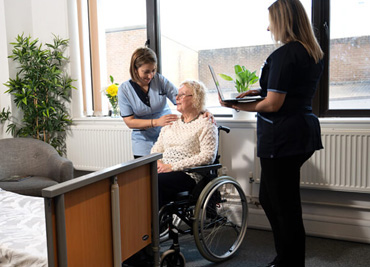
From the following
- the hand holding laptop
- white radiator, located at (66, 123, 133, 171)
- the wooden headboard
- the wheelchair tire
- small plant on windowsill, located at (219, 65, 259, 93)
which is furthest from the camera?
white radiator, located at (66, 123, 133, 171)

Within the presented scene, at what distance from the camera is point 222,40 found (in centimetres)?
335

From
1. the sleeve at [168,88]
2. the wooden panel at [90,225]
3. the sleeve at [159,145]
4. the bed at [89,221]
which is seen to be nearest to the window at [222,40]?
the sleeve at [168,88]

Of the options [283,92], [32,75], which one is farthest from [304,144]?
[32,75]

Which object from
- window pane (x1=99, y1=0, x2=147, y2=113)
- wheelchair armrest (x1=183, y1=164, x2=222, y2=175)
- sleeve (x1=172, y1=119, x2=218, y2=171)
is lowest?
wheelchair armrest (x1=183, y1=164, x2=222, y2=175)

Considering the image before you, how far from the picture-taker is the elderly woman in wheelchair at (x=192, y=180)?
2.19 meters

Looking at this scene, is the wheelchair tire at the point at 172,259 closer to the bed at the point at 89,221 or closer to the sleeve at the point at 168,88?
the bed at the point at 89,221

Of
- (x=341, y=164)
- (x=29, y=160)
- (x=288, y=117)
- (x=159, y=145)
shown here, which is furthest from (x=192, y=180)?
(x=29, y=160)

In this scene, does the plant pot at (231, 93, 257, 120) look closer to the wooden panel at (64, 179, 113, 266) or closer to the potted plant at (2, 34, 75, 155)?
the potted plant at (2, 34, 75, 155)

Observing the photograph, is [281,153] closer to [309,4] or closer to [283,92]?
[283,92]

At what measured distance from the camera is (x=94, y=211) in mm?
1327

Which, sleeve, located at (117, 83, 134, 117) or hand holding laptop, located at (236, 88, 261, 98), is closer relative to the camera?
hand holding laptop, located at (236, 88, 261, 98)

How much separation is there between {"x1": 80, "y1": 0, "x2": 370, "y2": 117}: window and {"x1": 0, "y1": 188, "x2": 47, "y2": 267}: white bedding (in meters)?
2.00

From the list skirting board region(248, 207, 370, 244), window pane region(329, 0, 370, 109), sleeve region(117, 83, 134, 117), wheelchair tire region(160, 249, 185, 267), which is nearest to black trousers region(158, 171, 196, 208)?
wheelchair tire region(160, 249, 185, 267)

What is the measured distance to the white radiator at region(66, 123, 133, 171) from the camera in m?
3.58
